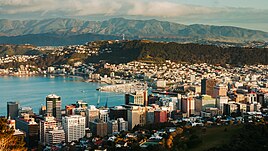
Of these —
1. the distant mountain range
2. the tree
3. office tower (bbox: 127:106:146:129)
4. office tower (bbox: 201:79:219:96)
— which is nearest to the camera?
the tree

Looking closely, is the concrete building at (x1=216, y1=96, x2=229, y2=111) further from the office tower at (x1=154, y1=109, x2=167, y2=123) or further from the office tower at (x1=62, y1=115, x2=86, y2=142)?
the office tower at (x1=62, y1=115, x2=86, y2=142)

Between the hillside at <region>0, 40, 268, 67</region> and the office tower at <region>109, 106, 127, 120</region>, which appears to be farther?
the hillside at <region>0, 40, 268, 67</region>

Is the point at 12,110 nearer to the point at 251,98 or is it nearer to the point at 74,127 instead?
the point at 74,127

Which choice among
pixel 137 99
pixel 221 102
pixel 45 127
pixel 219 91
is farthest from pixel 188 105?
pixel 45 127

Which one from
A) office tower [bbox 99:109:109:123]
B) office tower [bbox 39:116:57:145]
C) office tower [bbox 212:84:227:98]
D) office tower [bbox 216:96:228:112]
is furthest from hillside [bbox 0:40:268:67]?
office tower [bbox 39:116:57:145]

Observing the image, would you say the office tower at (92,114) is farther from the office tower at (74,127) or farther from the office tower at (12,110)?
the office tower at (12,110)

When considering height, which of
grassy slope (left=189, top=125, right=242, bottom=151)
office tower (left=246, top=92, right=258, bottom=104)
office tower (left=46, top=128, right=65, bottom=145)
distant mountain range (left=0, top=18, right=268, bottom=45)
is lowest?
office tower (left=46, top=128, right=65, bottom=145)

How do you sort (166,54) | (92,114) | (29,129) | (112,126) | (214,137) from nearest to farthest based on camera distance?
(214,137)
(29,129)
(112,126)
(92,114)
(166,54)
